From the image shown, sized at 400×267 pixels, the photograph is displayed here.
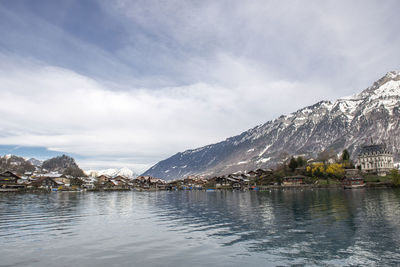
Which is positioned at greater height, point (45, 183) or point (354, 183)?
point (45, 183)

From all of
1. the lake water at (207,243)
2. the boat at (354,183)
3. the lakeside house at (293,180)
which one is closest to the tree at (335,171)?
the lakeside house at (293,180)

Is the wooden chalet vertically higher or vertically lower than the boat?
higher

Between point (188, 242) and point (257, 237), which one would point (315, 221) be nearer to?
point (257, 237)

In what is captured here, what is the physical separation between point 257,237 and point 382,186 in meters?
148

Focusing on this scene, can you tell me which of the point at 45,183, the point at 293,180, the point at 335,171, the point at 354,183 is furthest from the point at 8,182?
the point at 335,171

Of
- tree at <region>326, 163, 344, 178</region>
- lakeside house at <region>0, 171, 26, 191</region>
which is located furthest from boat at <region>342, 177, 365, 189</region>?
lakeside house at <region>0, 171, 26, 191</region>

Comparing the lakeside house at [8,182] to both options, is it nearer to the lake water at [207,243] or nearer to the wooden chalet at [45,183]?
the wooden chalet at [45,183]

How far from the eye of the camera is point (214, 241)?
28.8 metres

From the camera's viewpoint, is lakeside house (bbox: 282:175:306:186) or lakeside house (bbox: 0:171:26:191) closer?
lakeside house (bbox: 0:171:26:191)

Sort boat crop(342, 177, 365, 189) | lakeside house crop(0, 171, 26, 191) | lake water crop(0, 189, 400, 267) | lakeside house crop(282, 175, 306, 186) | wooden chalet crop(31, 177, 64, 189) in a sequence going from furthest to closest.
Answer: wooden chalet crop(31, 177, 64, 189) → lakeside house crop(282, 175, 306, 186) → lakeside house crop(0, 171, 26, 191) → boat crop(342, 177, 365, 189) → lake water crop(0, 189, 400, 267)

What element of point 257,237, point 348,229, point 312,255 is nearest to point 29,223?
point 257,237

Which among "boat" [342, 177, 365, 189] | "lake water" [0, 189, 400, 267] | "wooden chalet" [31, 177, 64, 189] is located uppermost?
"wooden chalet" [31, 177, 64, 189]

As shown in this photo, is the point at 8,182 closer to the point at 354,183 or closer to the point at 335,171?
the point at 354,183

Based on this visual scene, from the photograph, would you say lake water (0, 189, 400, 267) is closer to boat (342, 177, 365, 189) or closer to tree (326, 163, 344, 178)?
boat (342, 177, 365, 189)
